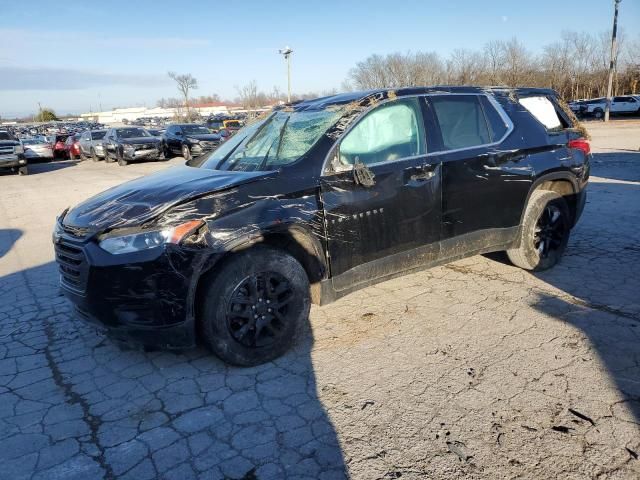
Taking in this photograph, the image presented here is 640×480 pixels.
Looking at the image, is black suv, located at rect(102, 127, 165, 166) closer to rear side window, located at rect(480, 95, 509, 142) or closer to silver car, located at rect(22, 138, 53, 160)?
silver car, located at rect(22, 138, 53, 160)

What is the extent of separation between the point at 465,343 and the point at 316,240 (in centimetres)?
136

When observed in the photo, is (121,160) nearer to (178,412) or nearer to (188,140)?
(188,140)

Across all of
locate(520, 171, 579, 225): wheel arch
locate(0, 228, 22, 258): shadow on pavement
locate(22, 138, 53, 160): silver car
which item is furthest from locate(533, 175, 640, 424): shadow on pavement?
locate(22, 138, 53, 160): silver car

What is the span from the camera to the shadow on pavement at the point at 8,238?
727cm

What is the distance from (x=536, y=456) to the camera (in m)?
2.42

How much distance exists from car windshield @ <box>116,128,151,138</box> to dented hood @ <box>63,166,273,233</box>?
774 inches

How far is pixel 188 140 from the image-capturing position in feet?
66.7

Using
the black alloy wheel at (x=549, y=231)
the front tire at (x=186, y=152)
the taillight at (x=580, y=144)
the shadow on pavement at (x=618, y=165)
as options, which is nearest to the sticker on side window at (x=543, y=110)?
the taillight at (x=580, y=144)

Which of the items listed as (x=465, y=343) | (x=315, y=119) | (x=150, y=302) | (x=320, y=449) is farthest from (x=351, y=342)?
(x=315, y=119)

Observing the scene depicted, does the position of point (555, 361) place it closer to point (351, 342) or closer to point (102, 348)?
point (351, 342)

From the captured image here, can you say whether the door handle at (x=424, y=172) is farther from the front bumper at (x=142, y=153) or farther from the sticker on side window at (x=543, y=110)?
the front bumper at (x=142, y=153)

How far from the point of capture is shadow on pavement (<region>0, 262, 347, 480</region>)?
2.50 metres

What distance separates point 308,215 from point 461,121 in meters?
1.87

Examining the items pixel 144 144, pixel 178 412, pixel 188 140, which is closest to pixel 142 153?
pixel 144 144
